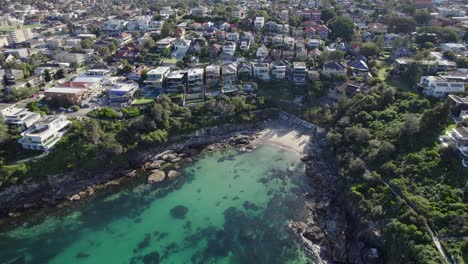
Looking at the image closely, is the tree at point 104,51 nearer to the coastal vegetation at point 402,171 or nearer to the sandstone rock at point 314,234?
the coastal vegetation at point 402,171

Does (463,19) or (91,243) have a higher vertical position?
(463,19)

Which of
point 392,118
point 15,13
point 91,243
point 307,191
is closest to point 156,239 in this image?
point 91,243

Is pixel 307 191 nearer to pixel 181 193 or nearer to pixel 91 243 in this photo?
pixel 181 193

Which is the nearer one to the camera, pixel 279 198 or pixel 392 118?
pixel 279 198

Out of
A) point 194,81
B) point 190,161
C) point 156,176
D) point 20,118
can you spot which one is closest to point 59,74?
point 20,118

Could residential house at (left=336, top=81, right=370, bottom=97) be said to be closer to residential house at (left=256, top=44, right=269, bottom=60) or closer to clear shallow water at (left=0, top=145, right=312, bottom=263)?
clear shallow water at (left=0, top=145, right=312, bottom=263)

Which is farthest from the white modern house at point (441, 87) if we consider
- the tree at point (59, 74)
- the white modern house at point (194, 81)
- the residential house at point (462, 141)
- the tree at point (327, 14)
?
the tree at point (59, 74)
